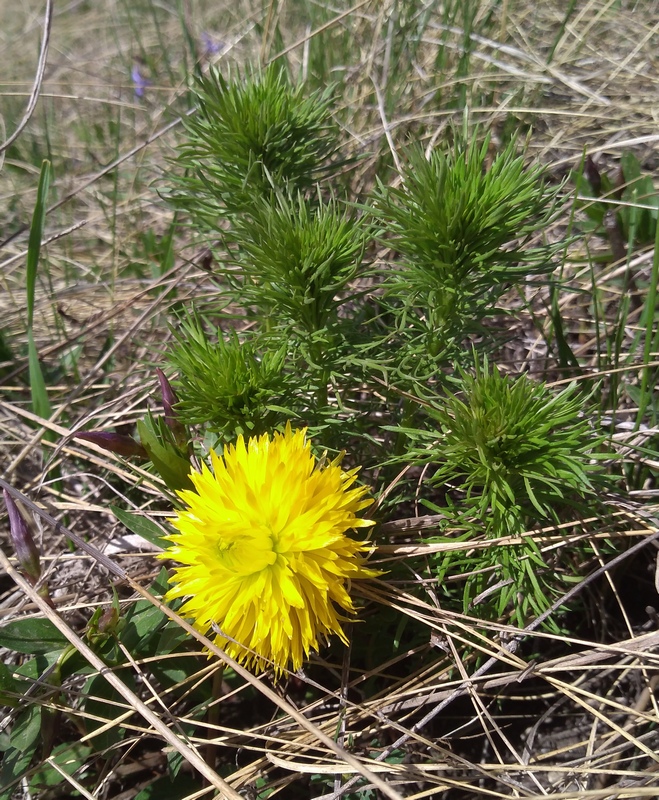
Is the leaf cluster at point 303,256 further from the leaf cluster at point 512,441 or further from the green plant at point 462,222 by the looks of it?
the leaf cluster at point 512,441

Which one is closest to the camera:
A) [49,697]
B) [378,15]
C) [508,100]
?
[49,697]

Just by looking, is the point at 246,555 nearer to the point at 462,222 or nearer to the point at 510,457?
the point at 510,457

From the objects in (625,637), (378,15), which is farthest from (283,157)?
(378,15)

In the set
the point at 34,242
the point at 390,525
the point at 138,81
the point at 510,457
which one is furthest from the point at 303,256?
the point at 138,81

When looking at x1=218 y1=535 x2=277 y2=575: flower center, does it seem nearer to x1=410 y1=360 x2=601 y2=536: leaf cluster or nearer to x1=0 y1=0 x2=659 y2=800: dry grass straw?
x1=0 y1=0 x2=659 y2=800: dry grass straw

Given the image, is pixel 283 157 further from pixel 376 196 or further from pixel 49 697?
pixel 49 697

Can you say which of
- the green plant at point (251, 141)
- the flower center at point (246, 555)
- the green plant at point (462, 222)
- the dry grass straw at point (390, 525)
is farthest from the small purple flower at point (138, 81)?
the flower center at point (246, 555)
